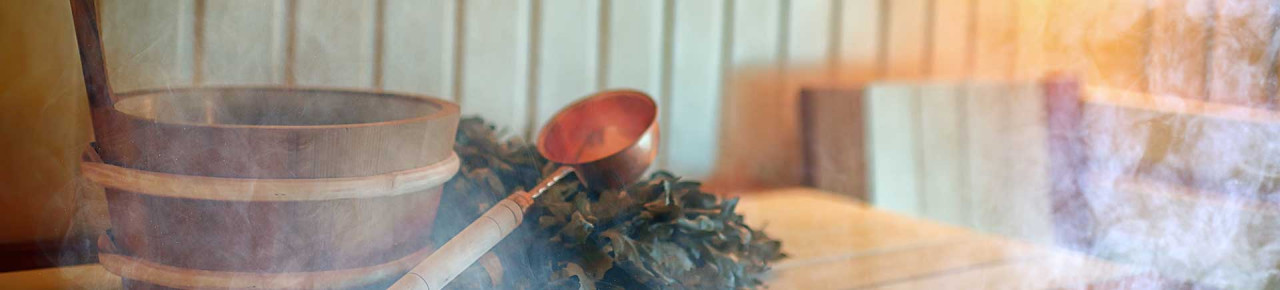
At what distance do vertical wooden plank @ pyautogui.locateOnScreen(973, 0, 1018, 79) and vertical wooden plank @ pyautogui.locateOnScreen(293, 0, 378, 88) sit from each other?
616 mm

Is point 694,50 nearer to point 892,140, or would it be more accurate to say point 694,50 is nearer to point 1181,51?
point 892,140

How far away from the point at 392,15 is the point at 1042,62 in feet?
1.98

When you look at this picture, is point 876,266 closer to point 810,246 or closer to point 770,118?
point 810,246

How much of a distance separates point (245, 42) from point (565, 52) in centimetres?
48

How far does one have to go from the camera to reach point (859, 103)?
1134 millimetres

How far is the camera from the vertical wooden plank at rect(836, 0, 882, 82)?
1140 millimetres

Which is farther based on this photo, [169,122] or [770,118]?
[770,118]

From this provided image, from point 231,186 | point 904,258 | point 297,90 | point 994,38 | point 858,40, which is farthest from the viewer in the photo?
point 858,40

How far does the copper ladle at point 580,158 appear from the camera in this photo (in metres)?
0.52

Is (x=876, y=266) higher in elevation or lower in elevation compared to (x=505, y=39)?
lower

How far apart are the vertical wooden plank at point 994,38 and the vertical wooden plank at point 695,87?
31 cm

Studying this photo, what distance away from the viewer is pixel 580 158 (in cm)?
73

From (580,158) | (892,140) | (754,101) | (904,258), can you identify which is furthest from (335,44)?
(892,140)

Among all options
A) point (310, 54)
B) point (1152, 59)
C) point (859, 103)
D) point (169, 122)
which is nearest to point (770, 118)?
point (859, 103)
